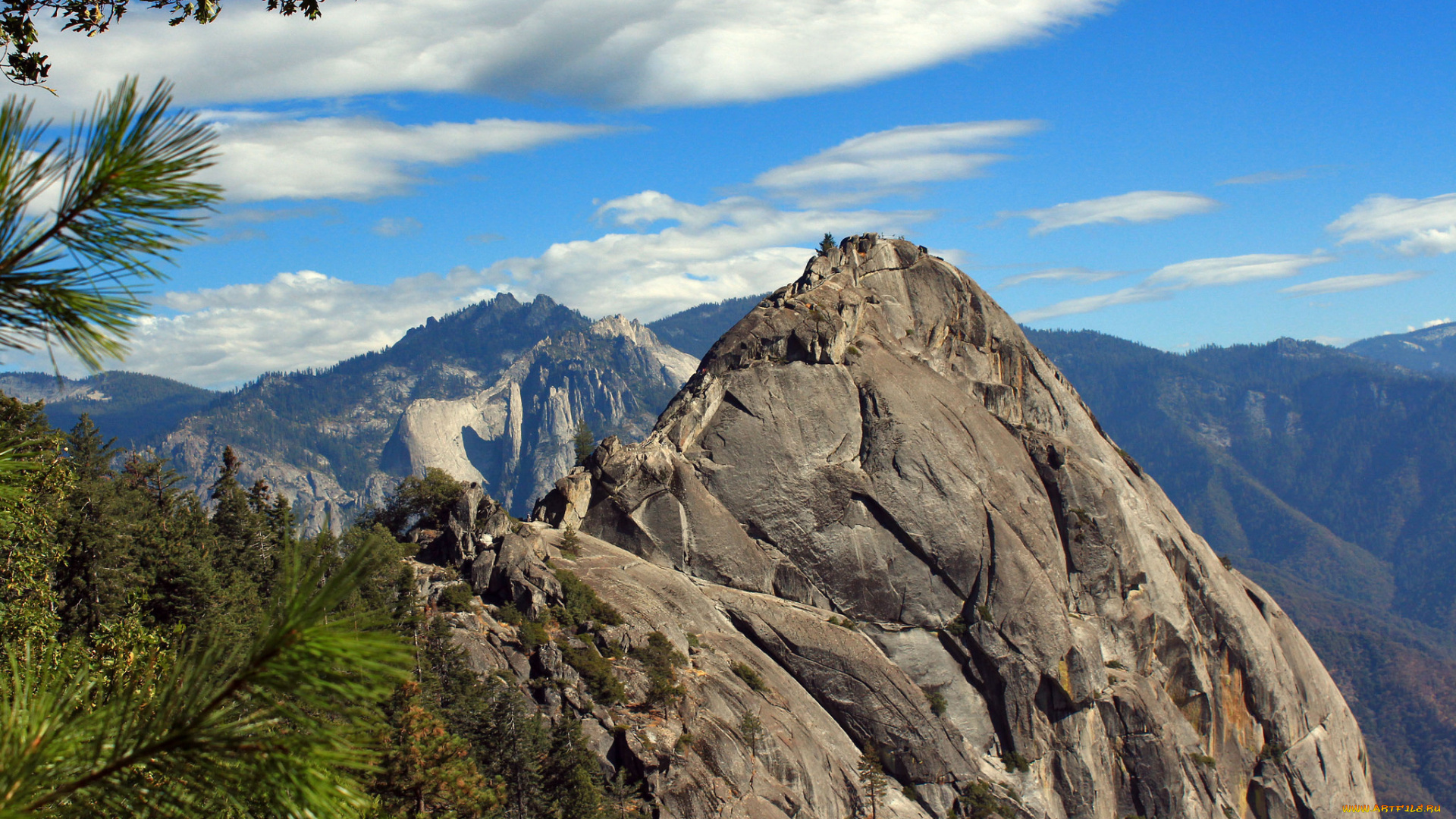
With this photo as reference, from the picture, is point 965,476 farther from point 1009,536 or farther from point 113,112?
point 113,112

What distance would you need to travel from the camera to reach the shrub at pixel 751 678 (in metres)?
66.0

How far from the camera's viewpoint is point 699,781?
54.2 meters

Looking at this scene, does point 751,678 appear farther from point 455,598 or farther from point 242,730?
point 242,730

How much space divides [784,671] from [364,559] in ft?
226

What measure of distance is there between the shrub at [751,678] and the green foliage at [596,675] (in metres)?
11.8

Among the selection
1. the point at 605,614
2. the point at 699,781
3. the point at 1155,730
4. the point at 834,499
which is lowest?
the point at 1155,730

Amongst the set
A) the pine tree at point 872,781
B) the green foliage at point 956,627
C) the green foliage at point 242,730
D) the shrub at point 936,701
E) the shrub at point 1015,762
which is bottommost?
the shrub at point 1015,762

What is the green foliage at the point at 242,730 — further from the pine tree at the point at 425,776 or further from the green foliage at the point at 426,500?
the green foliage at the point at 426,500

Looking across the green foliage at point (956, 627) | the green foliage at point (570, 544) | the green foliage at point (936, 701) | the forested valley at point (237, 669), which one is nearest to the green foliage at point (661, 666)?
the forested valley at point (237, 669)

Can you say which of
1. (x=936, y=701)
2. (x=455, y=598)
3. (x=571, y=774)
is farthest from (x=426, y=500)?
(x=936, y=701)

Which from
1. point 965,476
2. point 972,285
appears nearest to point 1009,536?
point 965,476

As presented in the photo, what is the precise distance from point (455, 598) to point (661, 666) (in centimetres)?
1396

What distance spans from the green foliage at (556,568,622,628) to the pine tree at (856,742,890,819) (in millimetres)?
20834

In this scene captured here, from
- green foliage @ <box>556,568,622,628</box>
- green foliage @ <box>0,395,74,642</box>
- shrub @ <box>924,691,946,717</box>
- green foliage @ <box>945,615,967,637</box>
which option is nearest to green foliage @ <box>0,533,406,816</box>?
green foliage @ <box>0,395,74,642</box>
